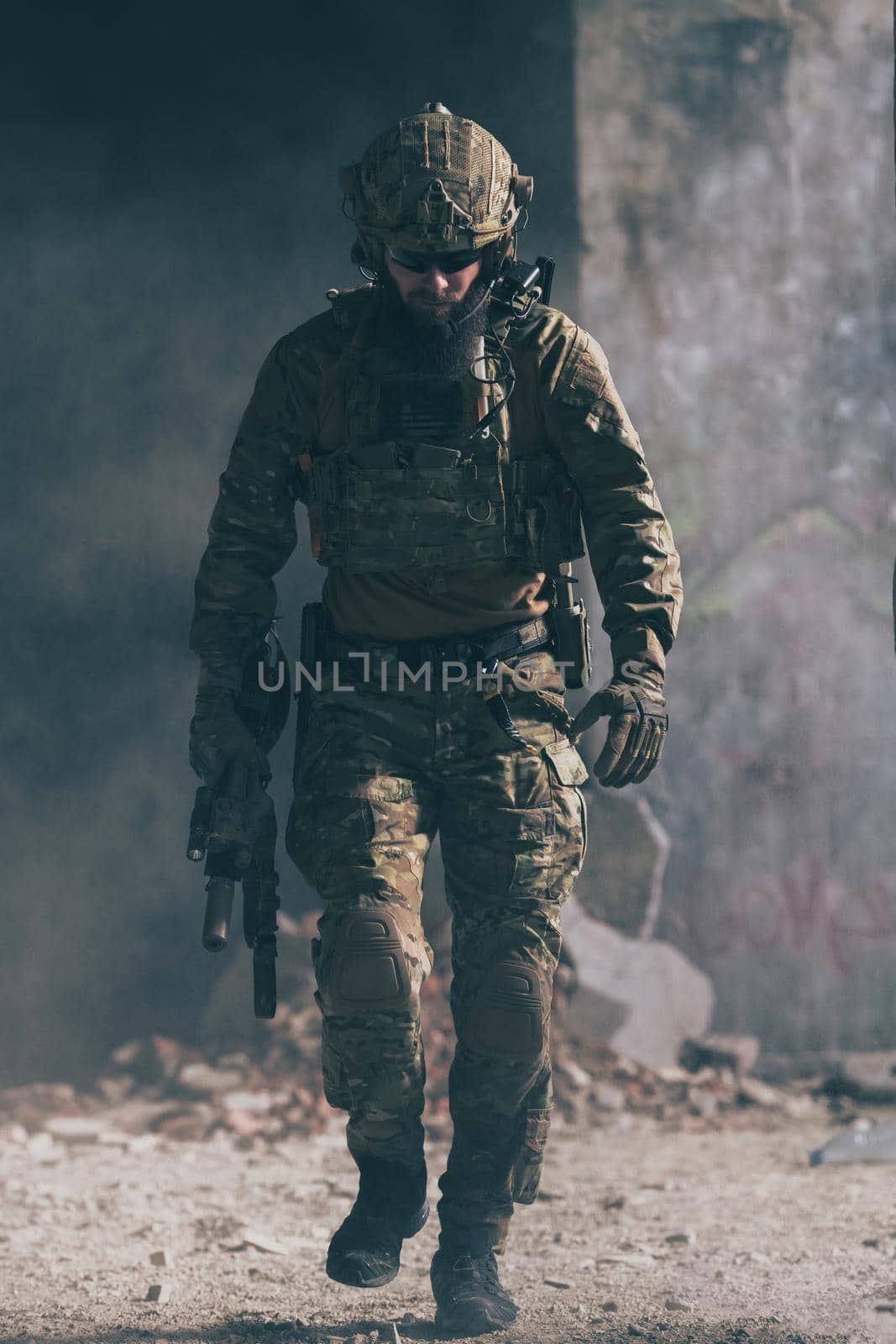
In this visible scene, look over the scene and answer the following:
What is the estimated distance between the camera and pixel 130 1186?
15.0 ft

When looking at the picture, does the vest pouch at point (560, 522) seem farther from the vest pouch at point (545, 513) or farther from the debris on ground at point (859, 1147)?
the debris on ground at point (859, 1147)

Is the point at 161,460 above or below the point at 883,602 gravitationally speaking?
above

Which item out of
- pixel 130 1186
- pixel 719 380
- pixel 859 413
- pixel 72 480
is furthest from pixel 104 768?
pixel 859 413

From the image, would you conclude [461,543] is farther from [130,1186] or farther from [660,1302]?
[130,1186]

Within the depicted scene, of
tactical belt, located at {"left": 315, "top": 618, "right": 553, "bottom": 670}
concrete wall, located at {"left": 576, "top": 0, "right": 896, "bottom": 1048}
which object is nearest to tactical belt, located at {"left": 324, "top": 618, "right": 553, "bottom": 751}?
tactical belt, located at {"left": 315, "top": 618, "right": 553, "bottom": 670}

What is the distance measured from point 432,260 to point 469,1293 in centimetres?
196

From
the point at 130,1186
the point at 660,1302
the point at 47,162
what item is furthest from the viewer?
the point at 47,162

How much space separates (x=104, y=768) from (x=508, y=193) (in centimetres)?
256

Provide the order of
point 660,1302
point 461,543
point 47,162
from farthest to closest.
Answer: point 47,162
point 660,1302
point 461,543

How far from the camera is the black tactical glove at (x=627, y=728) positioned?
3.13m

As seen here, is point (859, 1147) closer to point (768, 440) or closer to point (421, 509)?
point (768, 440)

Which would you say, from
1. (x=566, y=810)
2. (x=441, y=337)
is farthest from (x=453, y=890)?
(x=441, y=337)

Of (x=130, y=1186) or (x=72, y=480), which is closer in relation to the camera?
(x=130, y=1186)

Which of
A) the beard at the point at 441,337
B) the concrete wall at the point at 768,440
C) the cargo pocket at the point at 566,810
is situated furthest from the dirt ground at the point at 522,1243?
the beard at the point at 441,337
